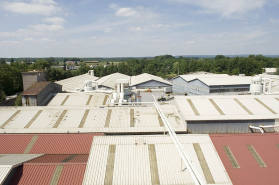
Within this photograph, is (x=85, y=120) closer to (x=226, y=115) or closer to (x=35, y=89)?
(x=35, y=89)

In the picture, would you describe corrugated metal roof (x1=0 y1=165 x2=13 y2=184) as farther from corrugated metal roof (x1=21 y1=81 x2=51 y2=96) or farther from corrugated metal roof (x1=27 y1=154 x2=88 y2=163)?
corrugated metal roof (x1=21 y1=81 x2=51 y2=96)

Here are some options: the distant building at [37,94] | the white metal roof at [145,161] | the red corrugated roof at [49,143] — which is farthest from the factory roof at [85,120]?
the white metal roof at [145,161]

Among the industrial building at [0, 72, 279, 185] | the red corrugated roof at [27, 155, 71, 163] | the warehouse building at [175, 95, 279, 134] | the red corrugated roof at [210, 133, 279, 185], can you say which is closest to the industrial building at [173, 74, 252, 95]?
the industrial building at [0, 72, 279, 185]

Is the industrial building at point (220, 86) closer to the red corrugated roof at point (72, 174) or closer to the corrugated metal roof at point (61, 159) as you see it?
the corrugated metal roof at point (61, 159)

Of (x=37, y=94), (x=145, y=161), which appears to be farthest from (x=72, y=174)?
(x=37, y=94)

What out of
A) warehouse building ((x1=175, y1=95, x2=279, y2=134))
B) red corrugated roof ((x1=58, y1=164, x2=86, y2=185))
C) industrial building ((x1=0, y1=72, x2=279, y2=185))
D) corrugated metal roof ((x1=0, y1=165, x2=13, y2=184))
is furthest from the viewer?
warehouse building ((x1=175, y1=95, x2=279, y2=134))

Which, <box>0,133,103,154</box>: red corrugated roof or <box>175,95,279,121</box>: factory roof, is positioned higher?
<box>175,95,279,121</box>: factory roof

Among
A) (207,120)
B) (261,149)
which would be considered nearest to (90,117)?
(207,120)
